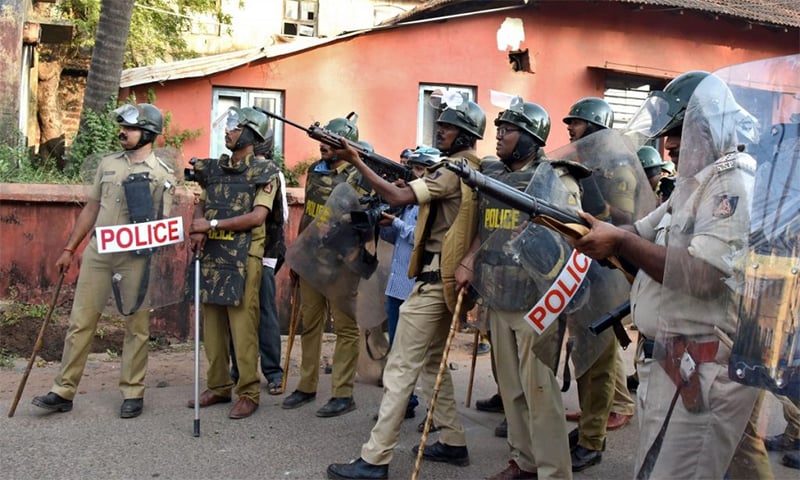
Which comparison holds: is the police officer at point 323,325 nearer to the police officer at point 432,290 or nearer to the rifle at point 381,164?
the rifle at point 381,164

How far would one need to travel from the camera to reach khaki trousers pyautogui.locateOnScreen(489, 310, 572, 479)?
13.2 feet

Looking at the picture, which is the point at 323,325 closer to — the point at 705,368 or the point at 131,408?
the point at 131,408

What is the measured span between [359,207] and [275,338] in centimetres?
165

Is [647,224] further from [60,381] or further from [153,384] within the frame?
[153,384]

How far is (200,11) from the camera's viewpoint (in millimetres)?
16859

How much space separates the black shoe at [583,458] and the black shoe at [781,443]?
2415mm

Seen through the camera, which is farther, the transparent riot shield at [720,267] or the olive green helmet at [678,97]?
the olive green helmet at [678,97]

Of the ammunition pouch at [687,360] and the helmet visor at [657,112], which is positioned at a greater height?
the helmet visor at [657,112]

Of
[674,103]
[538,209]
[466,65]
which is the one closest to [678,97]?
[674,103]

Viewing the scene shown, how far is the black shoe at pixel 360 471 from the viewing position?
443 cm

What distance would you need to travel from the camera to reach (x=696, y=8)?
1405 cm

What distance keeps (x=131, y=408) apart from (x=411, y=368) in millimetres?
2261

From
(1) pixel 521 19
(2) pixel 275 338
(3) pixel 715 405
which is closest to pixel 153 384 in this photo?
(2) pixel 275 338

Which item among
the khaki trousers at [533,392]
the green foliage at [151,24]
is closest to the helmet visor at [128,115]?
the khaki trousers at [533,392]
